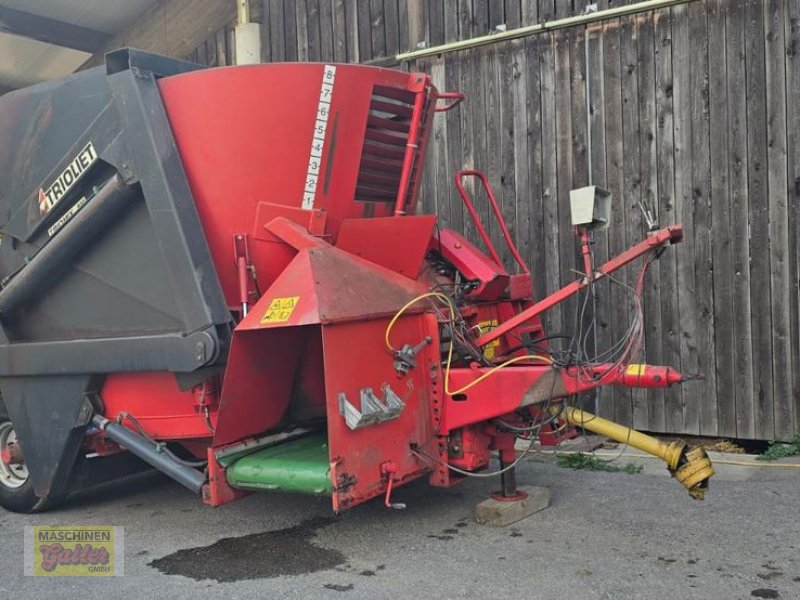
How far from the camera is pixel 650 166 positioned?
20.9ft

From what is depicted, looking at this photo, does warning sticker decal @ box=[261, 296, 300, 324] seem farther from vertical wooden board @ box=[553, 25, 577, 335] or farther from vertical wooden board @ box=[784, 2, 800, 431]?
vertical wooden board @ box=[784, 2, 800, 431]

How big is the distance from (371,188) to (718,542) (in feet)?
8.79

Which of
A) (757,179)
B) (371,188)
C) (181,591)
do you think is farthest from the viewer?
(757,179)

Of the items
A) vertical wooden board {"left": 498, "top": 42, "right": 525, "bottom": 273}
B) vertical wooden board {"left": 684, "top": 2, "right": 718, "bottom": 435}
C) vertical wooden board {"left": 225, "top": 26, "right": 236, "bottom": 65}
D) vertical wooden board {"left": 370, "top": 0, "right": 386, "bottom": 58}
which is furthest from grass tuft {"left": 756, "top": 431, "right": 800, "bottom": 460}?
vertical wooden board {"left": 225, "top": 26, "right": 236, "bottom": 65}

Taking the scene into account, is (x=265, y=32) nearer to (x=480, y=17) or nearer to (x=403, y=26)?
(x=403, y=26)

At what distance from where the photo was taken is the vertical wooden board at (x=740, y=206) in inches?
236

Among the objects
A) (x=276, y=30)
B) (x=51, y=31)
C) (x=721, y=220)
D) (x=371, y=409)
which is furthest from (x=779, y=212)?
(x=51, y=31)

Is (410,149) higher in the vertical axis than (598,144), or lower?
lower

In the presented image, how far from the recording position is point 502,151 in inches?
278

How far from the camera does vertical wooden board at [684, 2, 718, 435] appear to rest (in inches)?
241

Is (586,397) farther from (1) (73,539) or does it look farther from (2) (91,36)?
(2) (91,36)

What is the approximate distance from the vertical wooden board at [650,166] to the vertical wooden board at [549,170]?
2.34 ft

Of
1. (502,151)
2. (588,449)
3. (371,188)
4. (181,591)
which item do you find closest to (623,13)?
(502,151)

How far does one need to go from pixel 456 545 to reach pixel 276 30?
5.97 m
